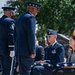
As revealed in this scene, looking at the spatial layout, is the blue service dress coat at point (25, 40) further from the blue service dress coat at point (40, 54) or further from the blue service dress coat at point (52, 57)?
the blue service dress coat at point (40, 54)

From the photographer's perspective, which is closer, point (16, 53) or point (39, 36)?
point (16, 53)

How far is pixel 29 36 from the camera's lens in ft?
21.0

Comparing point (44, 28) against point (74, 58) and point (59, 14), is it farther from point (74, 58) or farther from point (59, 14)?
point (74, 58)

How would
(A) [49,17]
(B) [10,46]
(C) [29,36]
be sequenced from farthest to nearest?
(A) [49,17] < (B) [10,46] < (C) [29,36]

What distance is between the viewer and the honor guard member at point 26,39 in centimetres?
642

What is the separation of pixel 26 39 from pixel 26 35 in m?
0.07

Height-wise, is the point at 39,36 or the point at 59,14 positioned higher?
the point at 59,14

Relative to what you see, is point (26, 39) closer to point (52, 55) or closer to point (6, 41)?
point (6, 41)

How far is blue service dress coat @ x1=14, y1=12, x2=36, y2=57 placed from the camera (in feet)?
21.0

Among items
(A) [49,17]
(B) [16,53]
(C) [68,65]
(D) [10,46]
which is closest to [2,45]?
(D) [10,46]

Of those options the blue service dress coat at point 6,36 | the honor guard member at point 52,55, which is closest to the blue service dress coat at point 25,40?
the blue service dress coat at point 6,36

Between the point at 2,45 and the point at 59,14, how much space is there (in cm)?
1142

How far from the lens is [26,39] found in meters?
6.51

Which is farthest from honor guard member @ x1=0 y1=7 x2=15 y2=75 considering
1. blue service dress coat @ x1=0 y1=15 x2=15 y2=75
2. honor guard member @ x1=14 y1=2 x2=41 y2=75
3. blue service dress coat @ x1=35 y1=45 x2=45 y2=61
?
blue service dress coat @ x1=35 y1=45 x2=45 y2=61
